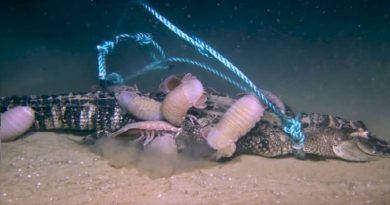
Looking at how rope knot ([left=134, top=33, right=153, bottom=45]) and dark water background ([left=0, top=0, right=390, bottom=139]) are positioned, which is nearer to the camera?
rope knot ([left=134, top=33, right=153, bottom=45])

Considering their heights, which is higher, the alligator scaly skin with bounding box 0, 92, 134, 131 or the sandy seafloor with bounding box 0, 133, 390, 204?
the alligator scaly skin with bounding box 0, 92, 134, 131

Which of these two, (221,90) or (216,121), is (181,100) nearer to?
(216,121)

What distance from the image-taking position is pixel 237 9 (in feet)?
90.0

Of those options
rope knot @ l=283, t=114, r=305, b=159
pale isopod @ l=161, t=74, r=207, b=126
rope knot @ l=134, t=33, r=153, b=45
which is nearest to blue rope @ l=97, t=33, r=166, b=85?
rope knot @ l=134, t=33, r=153, b=45

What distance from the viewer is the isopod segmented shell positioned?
560 centimetres

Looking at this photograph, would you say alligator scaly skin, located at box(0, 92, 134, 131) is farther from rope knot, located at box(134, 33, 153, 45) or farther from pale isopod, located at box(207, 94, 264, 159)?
pale isopod, located at box(207, 94, 264, 159)

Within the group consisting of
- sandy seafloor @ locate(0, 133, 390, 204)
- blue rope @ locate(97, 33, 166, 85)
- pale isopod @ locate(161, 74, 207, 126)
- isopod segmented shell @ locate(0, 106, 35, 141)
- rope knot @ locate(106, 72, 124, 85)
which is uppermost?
blue rope @ locate(97, 33, 166, 85)

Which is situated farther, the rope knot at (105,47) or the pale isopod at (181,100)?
the rope knot at (105,47)

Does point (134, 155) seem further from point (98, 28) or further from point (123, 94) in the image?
point (98, 28)

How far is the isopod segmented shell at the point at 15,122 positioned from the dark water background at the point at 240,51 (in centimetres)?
436

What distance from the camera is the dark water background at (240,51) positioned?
32.0ft

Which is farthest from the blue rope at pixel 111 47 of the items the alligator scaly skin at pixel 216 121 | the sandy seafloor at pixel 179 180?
the sandy seafloor at pixel 179 180

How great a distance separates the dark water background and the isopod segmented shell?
14.3ft

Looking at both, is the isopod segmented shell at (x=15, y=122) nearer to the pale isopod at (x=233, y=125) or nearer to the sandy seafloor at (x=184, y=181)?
the sandy seafloor at (x=184, y=181)
